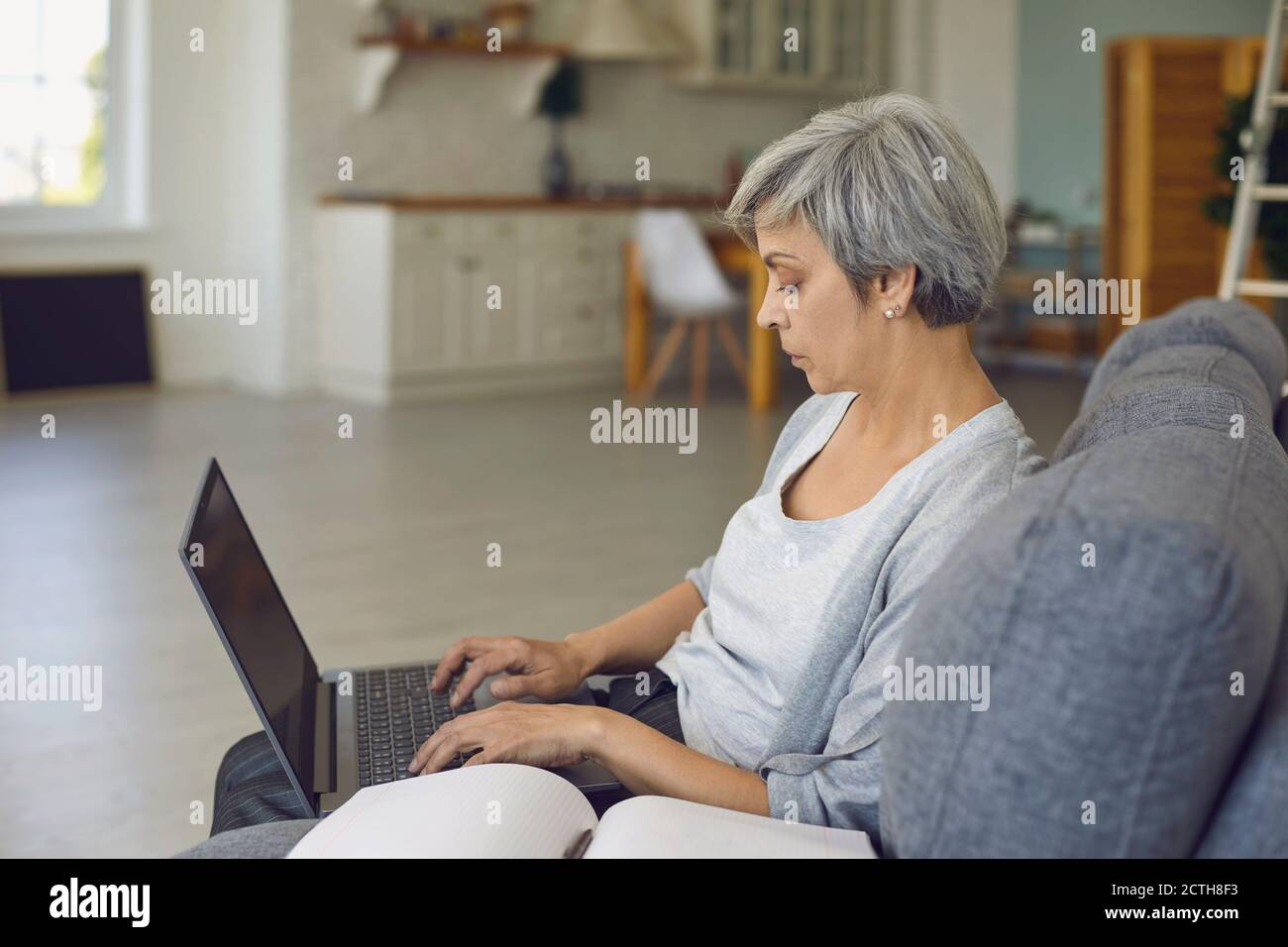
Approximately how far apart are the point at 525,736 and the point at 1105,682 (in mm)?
659

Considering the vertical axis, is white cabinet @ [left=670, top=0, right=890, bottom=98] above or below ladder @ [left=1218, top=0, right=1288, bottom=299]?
above

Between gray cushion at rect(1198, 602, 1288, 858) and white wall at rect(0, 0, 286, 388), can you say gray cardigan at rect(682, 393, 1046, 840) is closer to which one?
gray cushion at rect(1198, 602, 1288, 858)

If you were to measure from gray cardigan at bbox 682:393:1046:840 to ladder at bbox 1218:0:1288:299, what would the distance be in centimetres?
279

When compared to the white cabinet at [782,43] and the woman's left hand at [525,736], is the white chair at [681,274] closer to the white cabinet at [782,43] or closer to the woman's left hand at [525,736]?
the white cabinet at [782,43]

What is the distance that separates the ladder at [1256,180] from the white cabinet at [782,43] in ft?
14.6

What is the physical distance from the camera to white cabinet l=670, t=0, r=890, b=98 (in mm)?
8633

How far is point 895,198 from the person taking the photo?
1260mm

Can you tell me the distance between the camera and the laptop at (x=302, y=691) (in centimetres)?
134

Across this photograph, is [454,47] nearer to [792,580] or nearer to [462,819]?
[792,580]

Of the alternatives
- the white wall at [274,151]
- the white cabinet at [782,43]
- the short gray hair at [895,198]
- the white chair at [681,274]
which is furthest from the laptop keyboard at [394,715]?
the white cabinet at [782,43]

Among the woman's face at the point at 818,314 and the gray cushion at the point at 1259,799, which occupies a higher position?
the woman's face at the point at 818,314

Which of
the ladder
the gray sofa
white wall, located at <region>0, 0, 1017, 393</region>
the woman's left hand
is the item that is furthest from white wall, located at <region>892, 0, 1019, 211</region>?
the gray sofa
